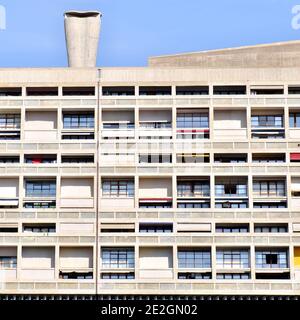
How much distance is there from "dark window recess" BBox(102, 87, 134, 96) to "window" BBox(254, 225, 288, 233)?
9907 millimetres

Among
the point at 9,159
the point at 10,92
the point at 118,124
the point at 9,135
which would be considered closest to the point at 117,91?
the point at 118,124

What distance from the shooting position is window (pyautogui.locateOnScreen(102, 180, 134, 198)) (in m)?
46.1

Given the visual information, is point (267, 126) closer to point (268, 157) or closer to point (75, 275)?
point (268, 157)

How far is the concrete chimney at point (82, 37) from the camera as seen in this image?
164ft

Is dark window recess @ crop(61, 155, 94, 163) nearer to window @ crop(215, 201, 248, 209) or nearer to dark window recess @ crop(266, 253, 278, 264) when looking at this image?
window @ crop(215, 201, 248, 209)

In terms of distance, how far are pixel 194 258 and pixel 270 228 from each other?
14.0 feet

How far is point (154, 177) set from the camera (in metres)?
46.0

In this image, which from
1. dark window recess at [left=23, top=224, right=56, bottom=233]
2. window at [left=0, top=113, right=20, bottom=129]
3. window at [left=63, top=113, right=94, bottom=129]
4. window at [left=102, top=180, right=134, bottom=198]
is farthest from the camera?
window at [left=0, top=113, right=20, bottom=129]

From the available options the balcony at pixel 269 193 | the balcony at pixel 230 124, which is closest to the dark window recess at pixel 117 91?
the balcony at pixel 230 124

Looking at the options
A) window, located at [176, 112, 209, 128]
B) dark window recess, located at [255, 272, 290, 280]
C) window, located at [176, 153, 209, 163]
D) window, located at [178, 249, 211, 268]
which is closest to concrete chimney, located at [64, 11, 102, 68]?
window, located at [176, 112, 209, 128]

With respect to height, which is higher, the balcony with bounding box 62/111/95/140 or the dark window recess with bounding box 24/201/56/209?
the balcony with bounding box 62/111/95/140

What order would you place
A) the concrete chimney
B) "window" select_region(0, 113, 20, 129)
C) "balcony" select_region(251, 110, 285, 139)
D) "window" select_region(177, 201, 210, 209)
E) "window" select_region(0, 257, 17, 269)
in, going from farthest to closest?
the concrete chimney, "window" select_region(0, 113, 20, 129), "balcony" select_region(251, 110, 285, 139), "window" select_region(177, 201, 210, 209), "window" select_region(0, 257, 17, 269)
